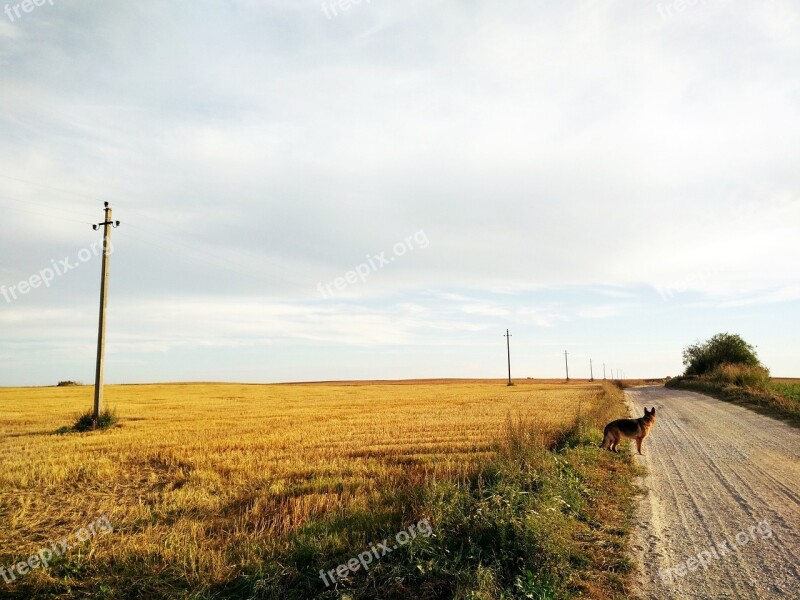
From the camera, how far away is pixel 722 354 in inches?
2709

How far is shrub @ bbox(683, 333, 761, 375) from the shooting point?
65562mm

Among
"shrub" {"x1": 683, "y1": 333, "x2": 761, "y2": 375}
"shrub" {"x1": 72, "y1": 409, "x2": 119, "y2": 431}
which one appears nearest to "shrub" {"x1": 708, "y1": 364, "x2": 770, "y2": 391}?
"shrub" {"x1": 683, "y1": 333, "x2": 761, "y2": 375}

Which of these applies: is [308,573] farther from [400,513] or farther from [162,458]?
[162,458]

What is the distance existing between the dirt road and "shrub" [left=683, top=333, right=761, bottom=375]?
5901 cm

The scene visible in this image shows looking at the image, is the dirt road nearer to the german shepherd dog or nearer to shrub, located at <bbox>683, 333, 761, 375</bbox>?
the german shepherd dog

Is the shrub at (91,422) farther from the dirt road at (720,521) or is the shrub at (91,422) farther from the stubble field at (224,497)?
the dirt road at (720,521)

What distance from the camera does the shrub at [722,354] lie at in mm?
65562

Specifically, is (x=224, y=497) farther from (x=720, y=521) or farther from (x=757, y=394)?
(x=757, y=394)

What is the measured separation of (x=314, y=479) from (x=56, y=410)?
2842 cm

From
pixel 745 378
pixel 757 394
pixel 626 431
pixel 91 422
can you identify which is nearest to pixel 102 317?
pixel 91 422

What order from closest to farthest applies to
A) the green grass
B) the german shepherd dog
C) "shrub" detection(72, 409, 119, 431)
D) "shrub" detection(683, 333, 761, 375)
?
the german shepherd dog
"shrub" detection(72, 409, 119, 431)
the green grass
"shrub" detection(683, 333, 761, 375)

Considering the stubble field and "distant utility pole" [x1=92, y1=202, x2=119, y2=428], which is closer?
the stubble field

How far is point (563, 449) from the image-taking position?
11.5 meters

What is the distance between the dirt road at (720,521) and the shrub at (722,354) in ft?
194
